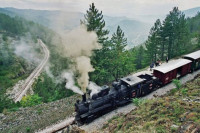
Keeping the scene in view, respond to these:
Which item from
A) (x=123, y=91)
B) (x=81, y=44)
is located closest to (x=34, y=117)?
Answer: (x=81, y=44)

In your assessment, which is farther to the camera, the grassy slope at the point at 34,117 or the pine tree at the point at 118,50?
the pine tree at the point at 118,50

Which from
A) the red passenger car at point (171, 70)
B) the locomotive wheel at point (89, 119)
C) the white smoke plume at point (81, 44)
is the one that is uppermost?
the white smoke plume at point (81, 44)

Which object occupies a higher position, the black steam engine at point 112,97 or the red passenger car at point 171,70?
the red passenger car at point 171,70

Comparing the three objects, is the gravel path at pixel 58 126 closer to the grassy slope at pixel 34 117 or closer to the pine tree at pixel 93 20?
the grassy slope at pixel 34 117

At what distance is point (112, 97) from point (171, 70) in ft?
31.5

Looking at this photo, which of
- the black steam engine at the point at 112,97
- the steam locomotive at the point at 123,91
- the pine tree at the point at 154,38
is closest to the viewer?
the black steam engine at the point at 112,97

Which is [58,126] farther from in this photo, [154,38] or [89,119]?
[154,38]

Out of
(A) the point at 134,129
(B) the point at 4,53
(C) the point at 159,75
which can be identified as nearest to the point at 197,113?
(A) the point at 134,129

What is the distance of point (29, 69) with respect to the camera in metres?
54.8

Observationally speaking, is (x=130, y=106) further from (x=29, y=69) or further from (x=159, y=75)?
(x=29, y=69)

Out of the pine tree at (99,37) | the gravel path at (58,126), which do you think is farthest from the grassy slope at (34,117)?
the pine tree at (99,37)

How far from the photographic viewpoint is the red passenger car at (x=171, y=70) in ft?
59.0

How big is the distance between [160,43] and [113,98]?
23534 millimetres

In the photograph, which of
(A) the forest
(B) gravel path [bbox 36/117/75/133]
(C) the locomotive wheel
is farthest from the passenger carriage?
(B) gravel path [bbox 36/117/75/133]
